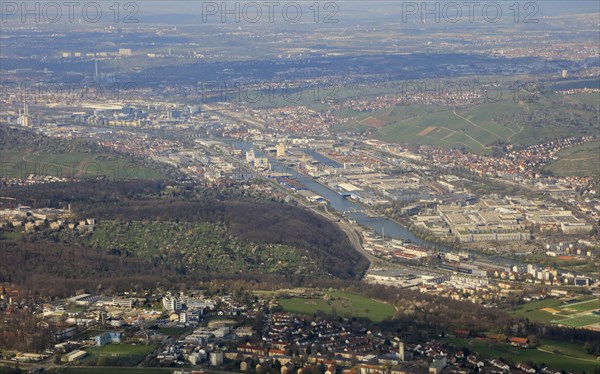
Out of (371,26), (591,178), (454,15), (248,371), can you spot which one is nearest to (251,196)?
(591,178)

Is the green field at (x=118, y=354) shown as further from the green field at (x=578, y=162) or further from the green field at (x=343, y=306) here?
the green field at (x=578, y=162)

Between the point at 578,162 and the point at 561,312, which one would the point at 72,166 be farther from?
the point at 561,312

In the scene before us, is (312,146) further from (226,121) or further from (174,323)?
(174,323)

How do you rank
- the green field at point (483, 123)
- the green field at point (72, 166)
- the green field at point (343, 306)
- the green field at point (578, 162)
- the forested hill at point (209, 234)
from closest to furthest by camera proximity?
the green field at point (343, 306) < the forested hill at point (209, 234) < the green field at point (72, 166) < the green field at point (578, 162) < the green field at point (483, 123)

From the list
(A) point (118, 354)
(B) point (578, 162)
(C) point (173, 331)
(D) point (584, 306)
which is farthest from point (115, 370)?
(B) point (578, 162)

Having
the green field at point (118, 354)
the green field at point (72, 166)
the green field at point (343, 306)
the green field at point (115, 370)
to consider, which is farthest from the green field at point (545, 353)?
the green field at point (72, 166)

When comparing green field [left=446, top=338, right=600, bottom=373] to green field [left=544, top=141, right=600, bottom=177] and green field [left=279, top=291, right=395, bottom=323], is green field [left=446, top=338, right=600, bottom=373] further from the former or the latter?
green field [left=544, top=141, right=600, bottom=177]
